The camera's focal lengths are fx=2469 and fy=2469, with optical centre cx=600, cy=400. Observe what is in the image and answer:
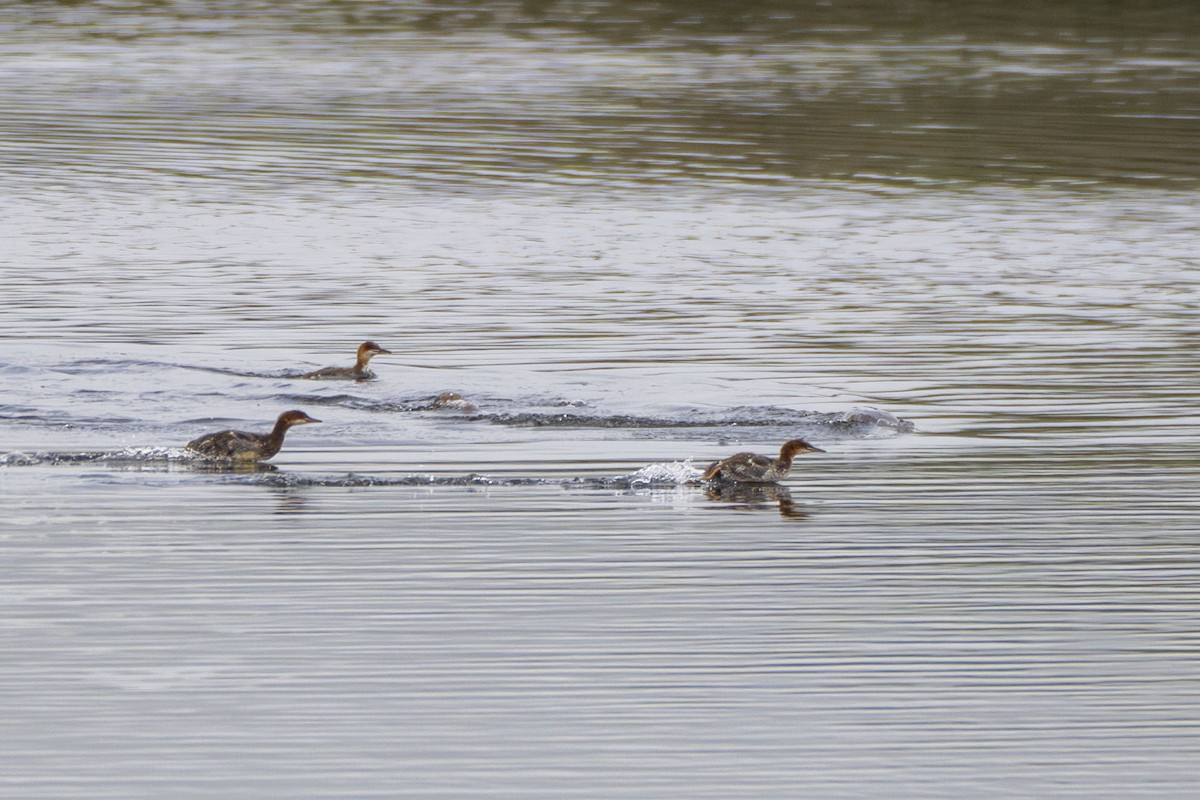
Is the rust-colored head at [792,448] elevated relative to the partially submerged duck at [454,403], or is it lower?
lower

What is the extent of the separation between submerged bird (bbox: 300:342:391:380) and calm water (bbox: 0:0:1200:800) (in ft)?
0.78

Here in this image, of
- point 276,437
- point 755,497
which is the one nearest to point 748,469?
point 755,497

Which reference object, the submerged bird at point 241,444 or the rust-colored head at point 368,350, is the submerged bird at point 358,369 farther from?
the submerged bird at point 241,444

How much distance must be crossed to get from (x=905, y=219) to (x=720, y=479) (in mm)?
13980

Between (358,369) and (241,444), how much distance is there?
3.12 m

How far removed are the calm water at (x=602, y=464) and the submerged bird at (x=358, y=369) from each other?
9.4 inches

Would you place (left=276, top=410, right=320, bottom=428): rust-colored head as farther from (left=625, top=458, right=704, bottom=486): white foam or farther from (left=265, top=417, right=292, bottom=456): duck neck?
(left=625, top=458, right=704, bottom=486): white foam

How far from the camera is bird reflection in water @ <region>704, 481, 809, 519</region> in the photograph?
1235 centimetres

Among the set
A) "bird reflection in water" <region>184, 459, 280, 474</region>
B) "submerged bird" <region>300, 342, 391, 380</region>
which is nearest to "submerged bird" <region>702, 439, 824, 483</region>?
"bird reflection in water" <region>184, 459, 280, 474</region>

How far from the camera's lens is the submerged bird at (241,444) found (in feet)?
44.4

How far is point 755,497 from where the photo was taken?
1270cm

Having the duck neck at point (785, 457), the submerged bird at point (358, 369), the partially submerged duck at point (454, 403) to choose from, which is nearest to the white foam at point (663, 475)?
the duck neck at point (785, 457)

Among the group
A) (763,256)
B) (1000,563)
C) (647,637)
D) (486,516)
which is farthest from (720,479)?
(763,256)

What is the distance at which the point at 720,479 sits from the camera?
42.6ft
